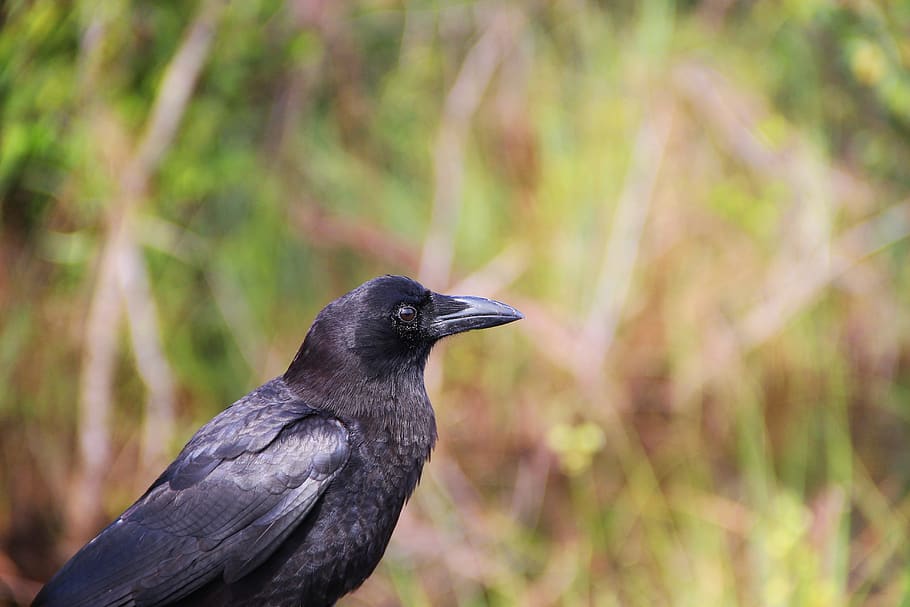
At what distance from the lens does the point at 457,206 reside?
538 centimetres

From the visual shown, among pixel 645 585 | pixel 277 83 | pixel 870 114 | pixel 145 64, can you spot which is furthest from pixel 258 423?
pixel 870 114

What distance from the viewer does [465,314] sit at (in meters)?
3.11

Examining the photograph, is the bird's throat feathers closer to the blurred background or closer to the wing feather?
the wing feather

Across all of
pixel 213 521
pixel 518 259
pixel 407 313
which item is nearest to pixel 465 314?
pixel 407 313

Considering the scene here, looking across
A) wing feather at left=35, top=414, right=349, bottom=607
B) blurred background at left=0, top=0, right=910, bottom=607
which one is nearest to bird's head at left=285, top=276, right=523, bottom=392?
wing feather at left=35, top=414, right=349, bottom=607

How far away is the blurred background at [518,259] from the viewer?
4.48m

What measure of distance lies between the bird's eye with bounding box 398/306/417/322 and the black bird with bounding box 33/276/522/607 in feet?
0.28

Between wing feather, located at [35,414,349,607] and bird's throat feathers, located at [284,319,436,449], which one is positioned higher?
bird's throat feathers, located at [284,319,436,449]

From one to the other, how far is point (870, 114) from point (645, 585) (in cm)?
269

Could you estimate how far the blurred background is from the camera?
4480 millimetres

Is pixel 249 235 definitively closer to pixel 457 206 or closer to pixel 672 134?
pixel 457 206

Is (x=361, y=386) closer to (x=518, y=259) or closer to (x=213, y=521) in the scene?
(x=213, y=521)

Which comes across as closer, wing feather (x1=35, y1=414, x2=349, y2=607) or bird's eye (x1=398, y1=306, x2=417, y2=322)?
wing feather (x1=35, y1=414, x2=349, y2=607)

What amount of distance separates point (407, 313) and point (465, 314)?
6.8 inches
